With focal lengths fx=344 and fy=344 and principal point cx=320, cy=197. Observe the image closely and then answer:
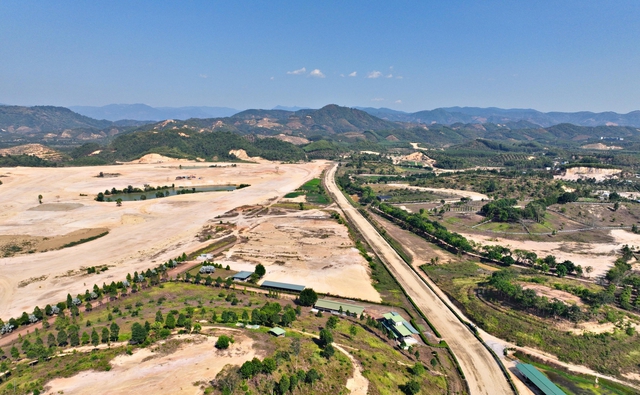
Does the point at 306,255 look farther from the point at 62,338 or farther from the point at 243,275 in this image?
the point at 62,338

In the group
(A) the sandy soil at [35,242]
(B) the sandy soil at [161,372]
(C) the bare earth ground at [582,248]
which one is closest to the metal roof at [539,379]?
(B) the sandy soil at [161,372]

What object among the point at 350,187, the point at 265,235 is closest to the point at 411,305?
the point at 265,235

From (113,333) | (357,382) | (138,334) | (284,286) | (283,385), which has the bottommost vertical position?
(284,286)

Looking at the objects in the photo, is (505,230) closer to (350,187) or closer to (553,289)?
(553,289)

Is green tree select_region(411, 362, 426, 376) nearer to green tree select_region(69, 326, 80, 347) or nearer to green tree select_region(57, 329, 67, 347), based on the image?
green tree select_region(69, 326, 80, 347)

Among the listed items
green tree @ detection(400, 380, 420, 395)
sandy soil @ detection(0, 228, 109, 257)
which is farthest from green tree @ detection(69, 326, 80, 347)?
sandy soil @ detection(0, 228, 109, 257)


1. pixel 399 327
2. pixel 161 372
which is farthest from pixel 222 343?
pixel 399 327
